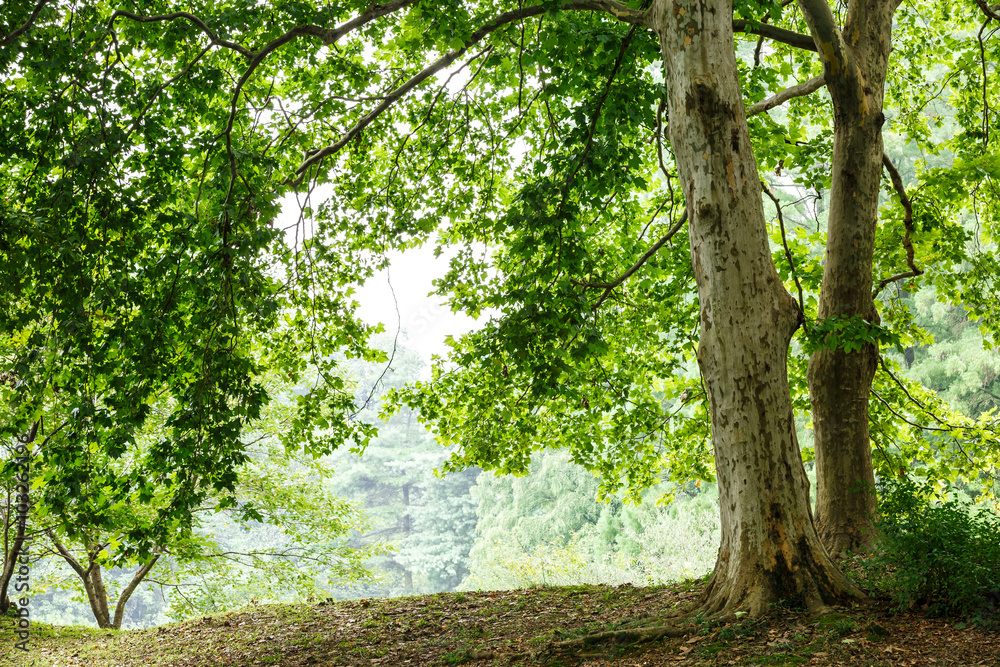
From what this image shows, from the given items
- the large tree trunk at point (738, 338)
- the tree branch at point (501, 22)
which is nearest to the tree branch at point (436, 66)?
the tree branch at point (501, 22)

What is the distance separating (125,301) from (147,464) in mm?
1147

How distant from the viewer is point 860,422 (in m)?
5.73

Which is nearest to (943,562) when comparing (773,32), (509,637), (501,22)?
(509,637)

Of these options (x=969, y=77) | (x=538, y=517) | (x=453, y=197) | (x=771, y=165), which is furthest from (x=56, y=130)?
(x=538, y=517)

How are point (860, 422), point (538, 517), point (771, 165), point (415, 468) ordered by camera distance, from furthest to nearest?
point (415, 468) < point (538, 517) < point (771, 165) < point (860, 422)

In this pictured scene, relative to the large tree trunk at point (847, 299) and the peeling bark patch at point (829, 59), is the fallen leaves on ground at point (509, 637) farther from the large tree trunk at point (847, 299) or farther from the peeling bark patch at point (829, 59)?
the peeling bark patch at point (829, 59)

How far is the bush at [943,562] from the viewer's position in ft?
12.5

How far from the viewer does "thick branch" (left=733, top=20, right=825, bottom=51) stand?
19.0 feet

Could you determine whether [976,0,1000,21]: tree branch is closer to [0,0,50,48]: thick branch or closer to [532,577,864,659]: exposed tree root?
[532,577,864,659]: exposed tree root

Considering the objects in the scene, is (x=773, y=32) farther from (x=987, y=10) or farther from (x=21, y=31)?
(x=21, y=31)

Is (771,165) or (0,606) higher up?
(771,165)

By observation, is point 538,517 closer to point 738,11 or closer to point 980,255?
point 980,255

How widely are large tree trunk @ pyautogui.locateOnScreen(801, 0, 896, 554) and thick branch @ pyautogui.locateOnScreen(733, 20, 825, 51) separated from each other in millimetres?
424

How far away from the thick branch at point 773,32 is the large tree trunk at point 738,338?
56.2 inches
